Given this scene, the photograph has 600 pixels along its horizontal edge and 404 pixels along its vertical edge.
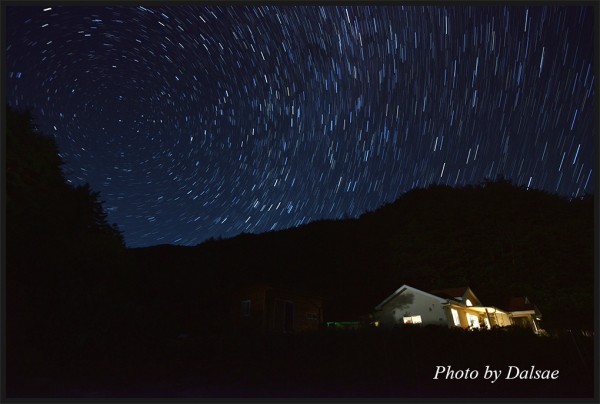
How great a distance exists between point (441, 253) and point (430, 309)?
27728 mm

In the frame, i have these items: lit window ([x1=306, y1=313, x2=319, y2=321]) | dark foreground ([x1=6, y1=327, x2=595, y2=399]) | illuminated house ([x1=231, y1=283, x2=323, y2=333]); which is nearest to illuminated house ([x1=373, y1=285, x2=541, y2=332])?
lit window ([x1=306, y1=313, x2=319, y2=321])

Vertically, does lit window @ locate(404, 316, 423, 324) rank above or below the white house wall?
below

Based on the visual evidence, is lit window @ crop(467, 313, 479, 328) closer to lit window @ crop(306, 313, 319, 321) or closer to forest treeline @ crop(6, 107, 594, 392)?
forest treeline @ crop(6, 107, 594, 392)

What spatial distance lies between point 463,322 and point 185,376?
2378 cm

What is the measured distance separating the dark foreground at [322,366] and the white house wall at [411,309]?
1244 cm

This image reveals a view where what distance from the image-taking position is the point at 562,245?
4966 centimetres

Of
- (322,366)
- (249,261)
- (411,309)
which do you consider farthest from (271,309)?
(249,261)

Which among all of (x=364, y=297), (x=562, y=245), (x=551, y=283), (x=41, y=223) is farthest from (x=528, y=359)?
(x=562, y=245)

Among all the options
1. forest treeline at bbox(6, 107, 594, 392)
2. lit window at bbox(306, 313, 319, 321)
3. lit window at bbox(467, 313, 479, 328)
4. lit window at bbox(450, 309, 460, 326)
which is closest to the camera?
forest treeline at bbox(6, 107, 594, 392)

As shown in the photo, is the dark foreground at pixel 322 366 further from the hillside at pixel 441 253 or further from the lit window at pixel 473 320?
the hillside at pixel 441 253

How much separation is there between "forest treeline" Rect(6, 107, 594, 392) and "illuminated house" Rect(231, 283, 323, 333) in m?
1.58

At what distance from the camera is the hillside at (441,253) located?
4534cm

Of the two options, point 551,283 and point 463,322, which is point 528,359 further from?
point 551,283

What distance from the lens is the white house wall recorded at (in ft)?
96.0
